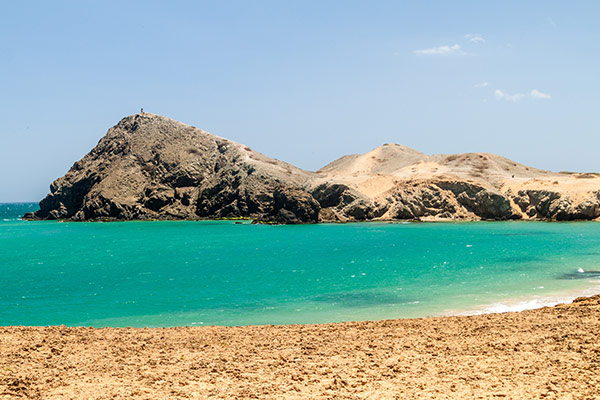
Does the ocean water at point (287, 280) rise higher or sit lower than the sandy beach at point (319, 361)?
lower

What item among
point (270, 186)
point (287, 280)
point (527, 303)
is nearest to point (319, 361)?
point (527, 303)

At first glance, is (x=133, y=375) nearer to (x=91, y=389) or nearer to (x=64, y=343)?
(x=91, y=389)

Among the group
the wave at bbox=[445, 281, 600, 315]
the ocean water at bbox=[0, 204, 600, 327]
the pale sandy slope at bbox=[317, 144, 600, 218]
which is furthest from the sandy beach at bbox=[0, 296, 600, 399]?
the pale sandy slope at bbox=[317, 144, 600, 218]

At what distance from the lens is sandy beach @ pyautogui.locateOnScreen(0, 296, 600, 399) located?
27.4 feet

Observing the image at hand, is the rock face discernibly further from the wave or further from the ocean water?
the wave

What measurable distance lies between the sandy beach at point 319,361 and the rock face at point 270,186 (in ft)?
242

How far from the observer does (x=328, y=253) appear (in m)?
44.4

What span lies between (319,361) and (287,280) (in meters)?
19.5

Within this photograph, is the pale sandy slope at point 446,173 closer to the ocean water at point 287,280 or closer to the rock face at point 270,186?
the rock face at point 270,186

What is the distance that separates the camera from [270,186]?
10562cm

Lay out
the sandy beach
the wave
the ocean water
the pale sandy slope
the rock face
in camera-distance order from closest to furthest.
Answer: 1. the sandy beach
2. the wave
3. the ocean water
4. the rock face
5. the pale sandy slope

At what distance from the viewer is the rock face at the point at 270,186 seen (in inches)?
3526

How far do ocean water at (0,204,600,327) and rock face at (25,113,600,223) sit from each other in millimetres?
34935

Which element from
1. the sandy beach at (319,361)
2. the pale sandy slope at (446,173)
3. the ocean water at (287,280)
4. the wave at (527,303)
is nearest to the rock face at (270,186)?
the pale sandy slope at (446,173)
